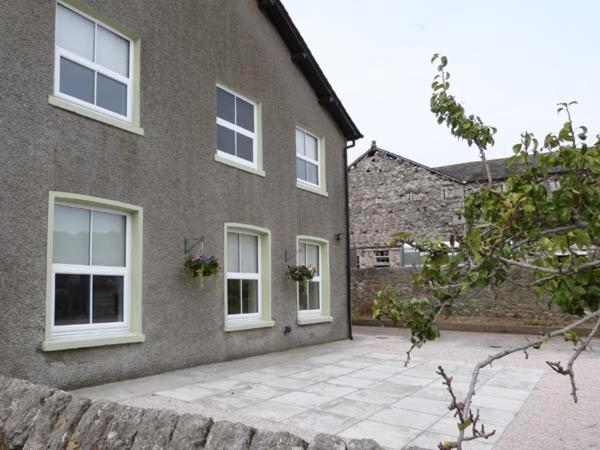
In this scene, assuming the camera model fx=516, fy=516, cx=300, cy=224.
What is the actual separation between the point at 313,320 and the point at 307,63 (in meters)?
5.81

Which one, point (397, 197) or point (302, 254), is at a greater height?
point (397, 197)

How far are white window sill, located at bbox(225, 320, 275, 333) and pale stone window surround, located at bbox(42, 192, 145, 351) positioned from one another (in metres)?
1.95

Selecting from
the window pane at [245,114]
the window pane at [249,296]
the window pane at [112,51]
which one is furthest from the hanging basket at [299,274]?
the window pane at [112,51]

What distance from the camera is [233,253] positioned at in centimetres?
949

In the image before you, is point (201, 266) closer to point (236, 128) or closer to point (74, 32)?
point (236, 128)

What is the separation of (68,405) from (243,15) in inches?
337

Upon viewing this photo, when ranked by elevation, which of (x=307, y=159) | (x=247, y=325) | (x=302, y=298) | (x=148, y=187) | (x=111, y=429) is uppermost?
(x=307, y=159)

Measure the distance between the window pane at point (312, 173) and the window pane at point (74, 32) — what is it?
6.04 m

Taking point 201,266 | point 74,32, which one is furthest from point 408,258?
point 74,32

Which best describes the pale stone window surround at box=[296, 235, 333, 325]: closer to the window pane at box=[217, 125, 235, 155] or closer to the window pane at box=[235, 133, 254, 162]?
the window pane at box=[235, 133, 254, 162]

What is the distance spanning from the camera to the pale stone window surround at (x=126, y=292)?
618 centimetres

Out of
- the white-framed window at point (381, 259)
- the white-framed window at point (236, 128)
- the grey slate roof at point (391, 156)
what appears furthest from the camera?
the grey slate roof at point (391, 156)

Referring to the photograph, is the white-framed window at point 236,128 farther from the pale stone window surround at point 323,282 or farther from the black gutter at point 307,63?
the pale stone window surround at point 323,282

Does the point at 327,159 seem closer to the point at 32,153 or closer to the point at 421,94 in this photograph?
the point at 32,153
